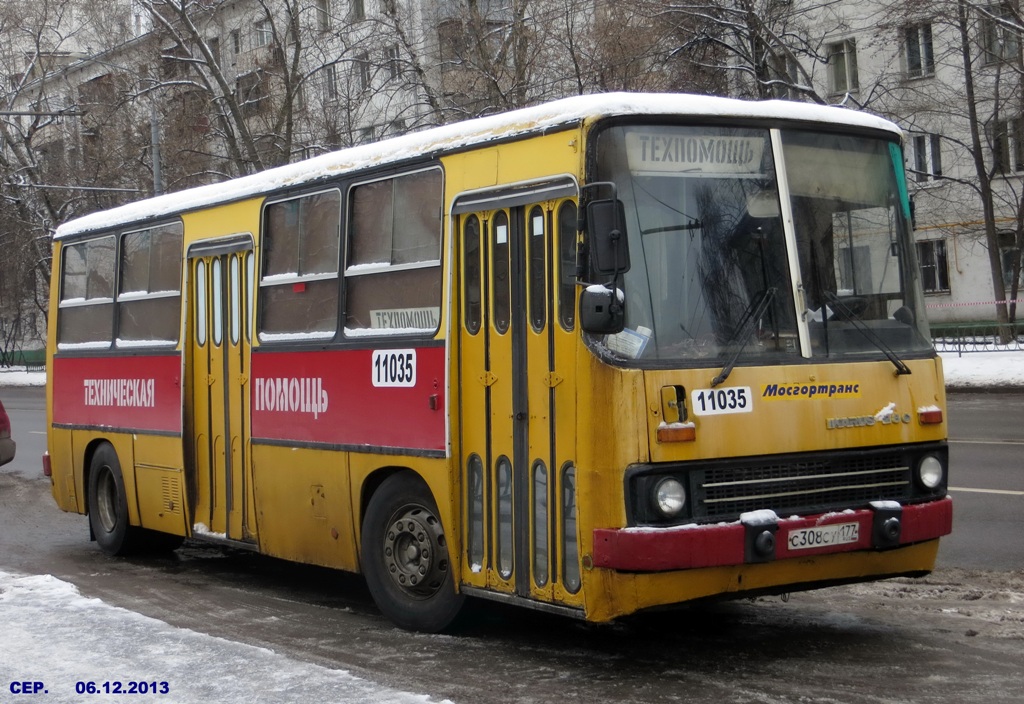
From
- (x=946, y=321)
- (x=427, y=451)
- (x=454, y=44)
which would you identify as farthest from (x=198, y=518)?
(x=946, y=321)

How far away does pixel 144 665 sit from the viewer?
6699 mm

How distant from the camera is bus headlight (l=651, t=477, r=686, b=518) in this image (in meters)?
6.38

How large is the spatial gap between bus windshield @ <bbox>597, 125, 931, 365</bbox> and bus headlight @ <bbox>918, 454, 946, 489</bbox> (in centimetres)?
57

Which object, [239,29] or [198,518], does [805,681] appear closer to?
[198,518]

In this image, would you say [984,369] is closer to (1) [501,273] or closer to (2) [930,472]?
(2) [930,472]

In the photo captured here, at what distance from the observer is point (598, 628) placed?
777cm

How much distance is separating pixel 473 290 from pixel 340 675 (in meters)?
2.17

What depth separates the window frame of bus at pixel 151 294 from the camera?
35.0 feet

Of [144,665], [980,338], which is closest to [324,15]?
[980,338]

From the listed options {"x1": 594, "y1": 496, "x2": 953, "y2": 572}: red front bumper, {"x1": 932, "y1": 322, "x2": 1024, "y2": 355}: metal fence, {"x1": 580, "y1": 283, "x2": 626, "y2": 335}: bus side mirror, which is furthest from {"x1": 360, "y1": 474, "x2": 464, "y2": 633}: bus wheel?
{"x1": 932, "y1": 322, "x2": 1024, "y2": 355}: metal fence

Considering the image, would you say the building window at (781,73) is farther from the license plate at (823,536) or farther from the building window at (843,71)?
the license plate at (823,536)

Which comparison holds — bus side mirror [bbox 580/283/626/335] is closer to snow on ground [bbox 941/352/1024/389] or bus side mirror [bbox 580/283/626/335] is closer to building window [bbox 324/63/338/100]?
snow on ground [bbox 941/352/1024/389]

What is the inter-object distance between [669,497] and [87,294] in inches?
291

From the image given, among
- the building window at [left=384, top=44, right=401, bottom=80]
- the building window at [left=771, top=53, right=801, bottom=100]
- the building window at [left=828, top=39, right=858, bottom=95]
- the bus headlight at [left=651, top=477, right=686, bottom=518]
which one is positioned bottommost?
the bus headlight at [left=651, top=477, right=686, bottom=518]
